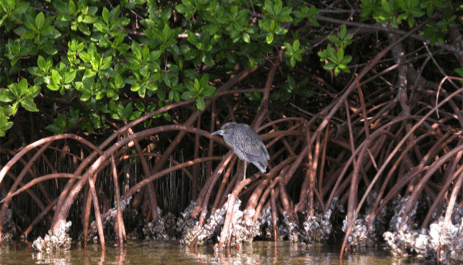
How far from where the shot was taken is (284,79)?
545cm

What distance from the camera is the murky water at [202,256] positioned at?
3656 mm

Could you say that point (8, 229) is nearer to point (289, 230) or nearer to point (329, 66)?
point (289, 230)

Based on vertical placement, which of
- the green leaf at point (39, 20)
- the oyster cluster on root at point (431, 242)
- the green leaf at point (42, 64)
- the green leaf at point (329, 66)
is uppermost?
the green leaf at point (39, 20)

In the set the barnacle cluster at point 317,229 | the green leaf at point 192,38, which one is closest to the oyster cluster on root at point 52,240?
the green leaf at point 192,38

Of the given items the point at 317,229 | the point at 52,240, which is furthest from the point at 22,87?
the point at 317,229

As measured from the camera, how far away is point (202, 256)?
3.84 meters

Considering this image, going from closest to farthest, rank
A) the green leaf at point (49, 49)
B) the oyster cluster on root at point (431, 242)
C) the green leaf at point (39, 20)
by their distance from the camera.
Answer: the oyster cluster on root at point (431, 242) < the green leaf at point (39, 20) < the green leaf at point (49, 49)

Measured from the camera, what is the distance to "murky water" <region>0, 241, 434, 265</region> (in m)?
3.66

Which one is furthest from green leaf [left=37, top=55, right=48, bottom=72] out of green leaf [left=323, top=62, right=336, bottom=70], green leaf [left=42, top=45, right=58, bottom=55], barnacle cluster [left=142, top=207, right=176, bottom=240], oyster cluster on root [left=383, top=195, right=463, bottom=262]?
oyster cluster on root [left=383, top=195, right=463, bottom=262]

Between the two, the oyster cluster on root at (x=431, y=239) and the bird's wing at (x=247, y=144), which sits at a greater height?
the bird's wing at (x=247, y=144)

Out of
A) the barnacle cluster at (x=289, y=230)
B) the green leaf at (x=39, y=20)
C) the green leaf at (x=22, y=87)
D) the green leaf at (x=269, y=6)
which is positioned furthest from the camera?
the barnacle cluster at (x=289, y=230)

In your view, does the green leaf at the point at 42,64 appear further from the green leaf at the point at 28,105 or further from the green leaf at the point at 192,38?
the green leaf at the point at 192,38

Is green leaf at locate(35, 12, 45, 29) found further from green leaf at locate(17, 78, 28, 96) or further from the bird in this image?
the bird

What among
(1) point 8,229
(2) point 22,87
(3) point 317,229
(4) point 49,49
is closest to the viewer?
(2) point 22,87
